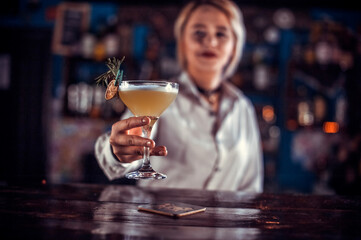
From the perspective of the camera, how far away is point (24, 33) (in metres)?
5.22

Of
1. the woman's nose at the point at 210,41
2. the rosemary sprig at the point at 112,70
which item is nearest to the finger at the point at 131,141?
the rosemary sprig at the point at 112,70

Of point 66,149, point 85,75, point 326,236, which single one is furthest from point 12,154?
point 326,236

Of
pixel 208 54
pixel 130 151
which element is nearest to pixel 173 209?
pixel 130 151

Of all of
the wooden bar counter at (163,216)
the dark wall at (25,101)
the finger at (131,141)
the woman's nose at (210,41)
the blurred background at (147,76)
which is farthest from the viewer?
the dark wall at (25,101)

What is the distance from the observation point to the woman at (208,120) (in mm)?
2260

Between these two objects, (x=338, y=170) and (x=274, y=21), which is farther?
(x=274, y=21)

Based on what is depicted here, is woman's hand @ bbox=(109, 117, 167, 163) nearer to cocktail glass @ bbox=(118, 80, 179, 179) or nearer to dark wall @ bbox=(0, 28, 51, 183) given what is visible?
cocktail glass @ bbox=(118, 80, 179, 179)

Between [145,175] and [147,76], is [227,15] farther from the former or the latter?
[147,76]

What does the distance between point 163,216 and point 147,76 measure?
3981 millimetres

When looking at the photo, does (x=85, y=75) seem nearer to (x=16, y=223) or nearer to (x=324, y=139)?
(x=324, y=139)

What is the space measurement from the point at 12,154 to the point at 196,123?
3.89 m

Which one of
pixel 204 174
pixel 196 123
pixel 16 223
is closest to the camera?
pixel 16 223

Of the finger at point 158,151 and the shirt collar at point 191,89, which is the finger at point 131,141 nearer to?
the finger at point 158,151

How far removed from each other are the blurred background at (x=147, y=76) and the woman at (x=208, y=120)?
2.33 meters
